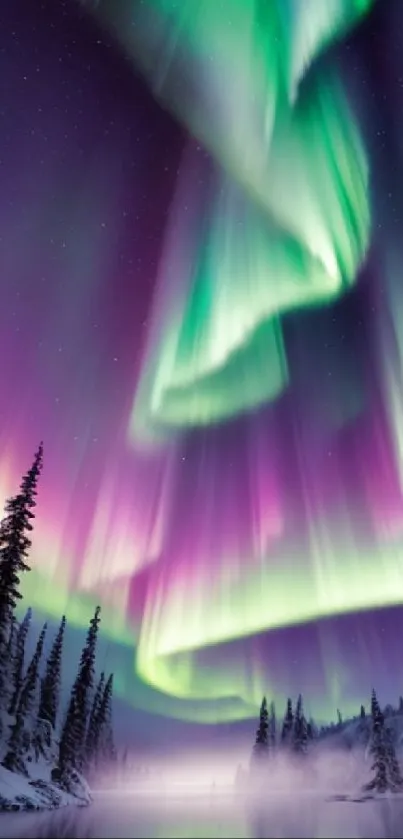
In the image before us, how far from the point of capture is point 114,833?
2111cm

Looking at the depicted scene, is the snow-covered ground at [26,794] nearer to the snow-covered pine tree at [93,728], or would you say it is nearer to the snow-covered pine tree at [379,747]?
the snow-covered pine tree at [93,728]

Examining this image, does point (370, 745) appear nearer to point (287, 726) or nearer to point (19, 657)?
point (287, 726)

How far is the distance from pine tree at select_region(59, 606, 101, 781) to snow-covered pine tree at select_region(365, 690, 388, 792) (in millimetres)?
44915

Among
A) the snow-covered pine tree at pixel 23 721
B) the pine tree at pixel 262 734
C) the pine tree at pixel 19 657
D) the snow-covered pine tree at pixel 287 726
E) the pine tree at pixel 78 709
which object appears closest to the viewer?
the snow-covered pine tree at pixel 23 721

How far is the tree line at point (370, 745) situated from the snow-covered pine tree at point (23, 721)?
4124cm

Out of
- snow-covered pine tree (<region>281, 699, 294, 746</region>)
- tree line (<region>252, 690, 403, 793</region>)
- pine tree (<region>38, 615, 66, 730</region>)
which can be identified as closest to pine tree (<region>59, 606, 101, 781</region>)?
pine tree (<region>38, 615, 66, 730</region>)

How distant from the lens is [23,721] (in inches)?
2170

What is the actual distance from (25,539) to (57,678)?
42.9 metres

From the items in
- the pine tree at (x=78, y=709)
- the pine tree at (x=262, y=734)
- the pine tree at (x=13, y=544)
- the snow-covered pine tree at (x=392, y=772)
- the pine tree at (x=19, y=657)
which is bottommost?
the pine tree at (x=262, y=734)

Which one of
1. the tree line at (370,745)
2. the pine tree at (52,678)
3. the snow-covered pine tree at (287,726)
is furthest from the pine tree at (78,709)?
the snow-covered pine tree at (287,726)

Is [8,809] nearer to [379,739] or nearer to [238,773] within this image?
[379,739]

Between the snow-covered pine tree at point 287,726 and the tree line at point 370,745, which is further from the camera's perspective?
the snow-covered pine tree at point 287,726

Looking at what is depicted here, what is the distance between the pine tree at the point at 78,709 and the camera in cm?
5234

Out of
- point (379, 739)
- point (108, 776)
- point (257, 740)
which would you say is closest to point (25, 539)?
point (379, 739)
